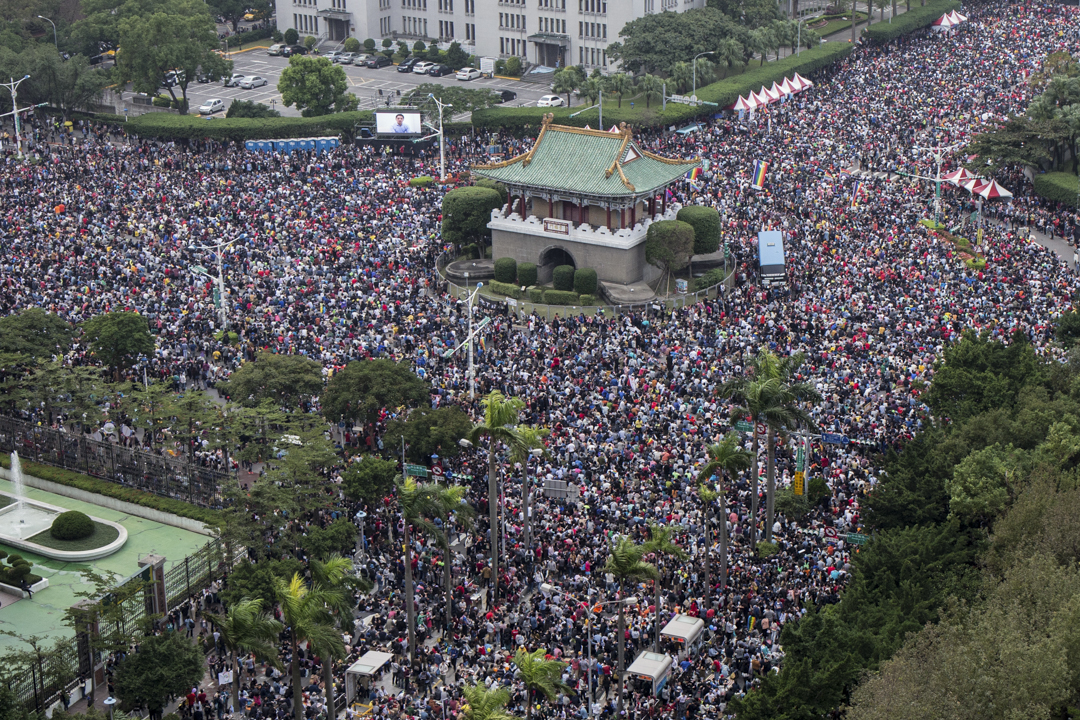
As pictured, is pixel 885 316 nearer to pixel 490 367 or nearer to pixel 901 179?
pixel 490 367

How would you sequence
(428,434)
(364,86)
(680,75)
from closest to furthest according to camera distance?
(428,434) < (680,75) < (364,86)

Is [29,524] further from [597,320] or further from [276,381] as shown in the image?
[597,320]

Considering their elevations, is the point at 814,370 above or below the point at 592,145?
below

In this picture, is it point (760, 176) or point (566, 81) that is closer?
point (760, 176)

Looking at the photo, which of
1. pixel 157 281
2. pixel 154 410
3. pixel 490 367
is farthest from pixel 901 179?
pixel 154 410

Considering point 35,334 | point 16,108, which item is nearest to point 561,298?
point 35,334
